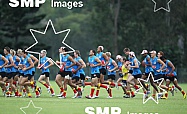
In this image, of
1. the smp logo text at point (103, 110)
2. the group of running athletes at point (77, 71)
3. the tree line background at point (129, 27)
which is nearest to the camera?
the smp logo text at point (103, 110)

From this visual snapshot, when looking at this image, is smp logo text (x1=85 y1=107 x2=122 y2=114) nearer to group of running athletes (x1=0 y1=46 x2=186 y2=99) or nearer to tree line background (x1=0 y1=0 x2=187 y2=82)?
group of running athletes (x1=0 y1=46 x2=186 y2=99)

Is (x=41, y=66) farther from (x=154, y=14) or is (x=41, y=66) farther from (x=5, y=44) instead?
(x=154, y=14)

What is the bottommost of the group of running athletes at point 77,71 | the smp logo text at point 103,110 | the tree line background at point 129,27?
the smp logo text at point 103,110

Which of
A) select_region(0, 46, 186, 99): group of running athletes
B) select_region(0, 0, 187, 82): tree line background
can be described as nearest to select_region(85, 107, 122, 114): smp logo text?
select_region(0, 46, 186, 99): group of running athletes

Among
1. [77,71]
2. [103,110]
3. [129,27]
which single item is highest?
[129,27]

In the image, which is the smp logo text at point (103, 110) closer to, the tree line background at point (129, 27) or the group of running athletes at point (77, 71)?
the group of running athletes at point (77, 71)

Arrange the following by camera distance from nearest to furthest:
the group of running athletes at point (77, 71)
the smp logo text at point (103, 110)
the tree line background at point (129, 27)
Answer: the smp logo text at point (103, 110) < the group of running athletes at point (77, 71) < the tree line background at point (129, 27)

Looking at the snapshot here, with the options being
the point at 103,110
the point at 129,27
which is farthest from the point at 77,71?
the point at 129,27

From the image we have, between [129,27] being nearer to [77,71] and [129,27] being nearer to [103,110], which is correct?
[77,71]

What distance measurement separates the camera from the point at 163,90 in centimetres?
2911

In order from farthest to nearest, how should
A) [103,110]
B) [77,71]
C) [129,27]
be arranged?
1. [129,27]
2. [77,71]
3. [103,110]

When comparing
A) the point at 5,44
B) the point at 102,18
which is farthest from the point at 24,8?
the point at 102,18

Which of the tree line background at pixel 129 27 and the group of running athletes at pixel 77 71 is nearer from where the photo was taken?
the group of running athletes at pixel 77 71

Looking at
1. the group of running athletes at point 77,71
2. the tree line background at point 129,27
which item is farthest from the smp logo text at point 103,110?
the tree line background at point 129,27
